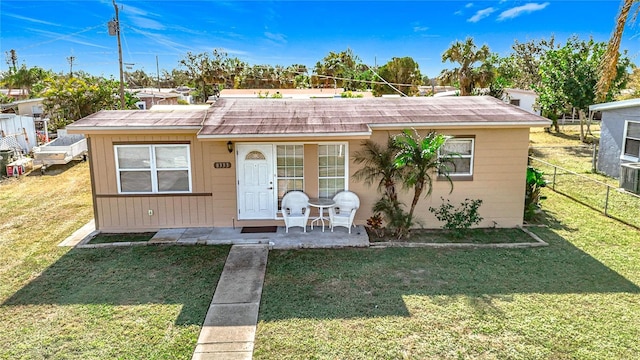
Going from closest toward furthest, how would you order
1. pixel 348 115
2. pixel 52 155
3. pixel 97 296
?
1. pixel 97 296
2. pixel 348 115
3. pixel 52 155

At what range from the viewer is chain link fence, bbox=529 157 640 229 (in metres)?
11.0

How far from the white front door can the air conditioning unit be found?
37.3 feet

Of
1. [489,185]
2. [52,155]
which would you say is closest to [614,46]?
[489,185]

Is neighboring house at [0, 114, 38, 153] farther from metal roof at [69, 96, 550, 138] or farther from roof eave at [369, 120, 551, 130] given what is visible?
roof eave at [369, 120, 551, 130]

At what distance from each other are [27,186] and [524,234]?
16.4 metres

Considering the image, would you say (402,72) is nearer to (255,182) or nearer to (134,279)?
(255,182)

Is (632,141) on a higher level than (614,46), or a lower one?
lower

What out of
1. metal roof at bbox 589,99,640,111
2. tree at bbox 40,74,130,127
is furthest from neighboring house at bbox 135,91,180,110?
metal roof at bbox 589,99,640,111

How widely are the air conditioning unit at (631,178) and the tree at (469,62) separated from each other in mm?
15064

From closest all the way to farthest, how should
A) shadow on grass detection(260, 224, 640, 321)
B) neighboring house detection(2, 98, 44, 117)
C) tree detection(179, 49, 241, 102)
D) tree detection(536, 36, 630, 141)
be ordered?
shadow on grass detection(260, 224, 640, 321)
tree detection(536, 36, 630, 141)
neighboring house detection(2, 98, 44, 117)
tree detection(179, 49, 241, 102)

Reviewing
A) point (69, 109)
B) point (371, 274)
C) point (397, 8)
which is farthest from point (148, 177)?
point (397, 8)

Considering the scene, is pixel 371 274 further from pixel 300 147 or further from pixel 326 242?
pixel 300 147

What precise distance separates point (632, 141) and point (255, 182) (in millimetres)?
13787

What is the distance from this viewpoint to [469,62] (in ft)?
92.0
